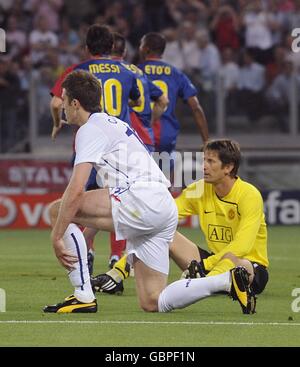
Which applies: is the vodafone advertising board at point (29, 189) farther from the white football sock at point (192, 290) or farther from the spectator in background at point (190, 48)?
the white football sock at point (192, 290)

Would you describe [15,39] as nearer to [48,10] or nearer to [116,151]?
[48,10]

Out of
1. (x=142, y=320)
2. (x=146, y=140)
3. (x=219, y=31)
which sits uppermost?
(x=219, y=31)

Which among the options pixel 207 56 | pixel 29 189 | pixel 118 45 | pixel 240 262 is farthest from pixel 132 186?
pixel 207 56

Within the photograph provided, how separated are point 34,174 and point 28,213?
571 mm

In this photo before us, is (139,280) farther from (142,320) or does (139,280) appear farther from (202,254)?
(202,254)

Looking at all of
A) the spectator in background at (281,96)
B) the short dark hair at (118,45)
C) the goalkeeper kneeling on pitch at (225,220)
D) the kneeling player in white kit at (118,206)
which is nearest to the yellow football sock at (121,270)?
the goalkeeper kneeling on pitch at (225,220)

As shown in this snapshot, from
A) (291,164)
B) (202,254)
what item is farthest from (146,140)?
(291,164)

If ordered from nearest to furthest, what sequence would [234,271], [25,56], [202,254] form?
[234,271]
[202,254]
[25,56]

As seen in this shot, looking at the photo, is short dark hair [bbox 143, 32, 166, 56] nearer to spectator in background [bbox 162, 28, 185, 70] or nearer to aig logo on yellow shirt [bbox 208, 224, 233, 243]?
aig logo on yellow shirt [bbox 208, 224, 233, 243]

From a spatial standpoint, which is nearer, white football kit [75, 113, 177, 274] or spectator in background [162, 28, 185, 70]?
white football kit [75, 113, 177, 274]

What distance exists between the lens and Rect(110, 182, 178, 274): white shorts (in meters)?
8.28

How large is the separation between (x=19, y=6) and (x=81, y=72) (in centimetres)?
1268

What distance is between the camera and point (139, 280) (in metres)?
8.61

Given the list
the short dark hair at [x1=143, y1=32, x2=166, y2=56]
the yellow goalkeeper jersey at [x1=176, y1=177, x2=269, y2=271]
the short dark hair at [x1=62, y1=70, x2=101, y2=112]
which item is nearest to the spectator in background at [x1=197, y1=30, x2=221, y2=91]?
the short dark hair at [x1=143, y1=32, x2=166, y2=56]
